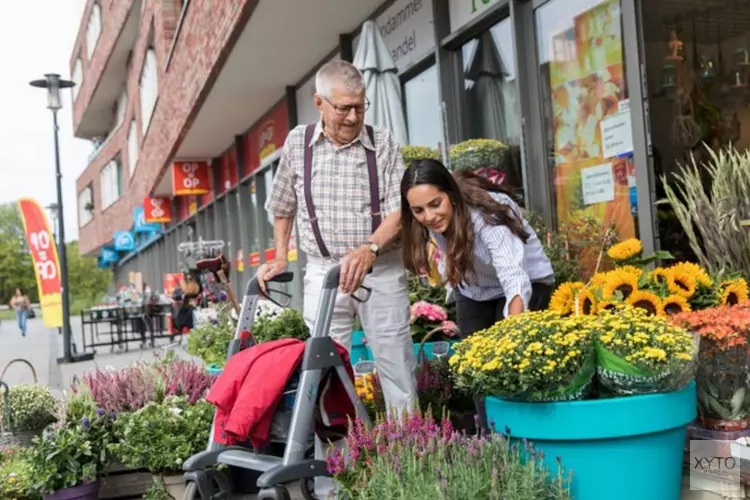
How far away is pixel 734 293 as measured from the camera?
12.5 feet

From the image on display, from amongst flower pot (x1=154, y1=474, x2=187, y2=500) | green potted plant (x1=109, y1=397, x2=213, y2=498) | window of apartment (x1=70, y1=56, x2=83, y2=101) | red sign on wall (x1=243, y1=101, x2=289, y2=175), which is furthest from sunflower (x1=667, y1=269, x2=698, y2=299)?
window of apartment (x1=70, y1=56, x2=83, y2=101)

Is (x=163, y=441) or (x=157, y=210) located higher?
A: (x=157, y=210)

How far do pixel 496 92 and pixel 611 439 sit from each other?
5.09 m

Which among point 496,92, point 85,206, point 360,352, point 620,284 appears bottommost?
point 360,352

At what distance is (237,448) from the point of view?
3.39 meters

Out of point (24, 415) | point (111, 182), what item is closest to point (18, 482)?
point (24, 415)

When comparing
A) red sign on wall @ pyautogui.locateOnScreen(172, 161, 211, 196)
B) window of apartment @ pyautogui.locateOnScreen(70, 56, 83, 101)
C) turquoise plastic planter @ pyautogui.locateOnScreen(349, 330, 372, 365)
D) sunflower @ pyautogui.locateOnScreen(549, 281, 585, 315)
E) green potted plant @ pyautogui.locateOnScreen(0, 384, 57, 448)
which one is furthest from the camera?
window of apartment @ pyautogui.locateOnScreen(70, 56, 83, 101)

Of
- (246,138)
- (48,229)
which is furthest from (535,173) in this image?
(48,229)

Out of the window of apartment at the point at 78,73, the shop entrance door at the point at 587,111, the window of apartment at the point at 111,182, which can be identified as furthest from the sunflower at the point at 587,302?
the window of apartment at the point at 78,73

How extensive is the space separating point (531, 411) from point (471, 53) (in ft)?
18.0

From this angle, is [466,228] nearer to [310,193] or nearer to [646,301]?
[310,193]

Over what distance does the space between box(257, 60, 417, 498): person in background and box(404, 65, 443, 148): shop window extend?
4373 mm

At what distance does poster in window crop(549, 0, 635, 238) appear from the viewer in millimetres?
5703

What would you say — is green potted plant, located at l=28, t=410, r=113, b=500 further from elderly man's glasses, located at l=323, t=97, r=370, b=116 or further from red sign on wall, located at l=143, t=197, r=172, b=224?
red sign on wall, located at l=143, t=197, r=172, b=224
